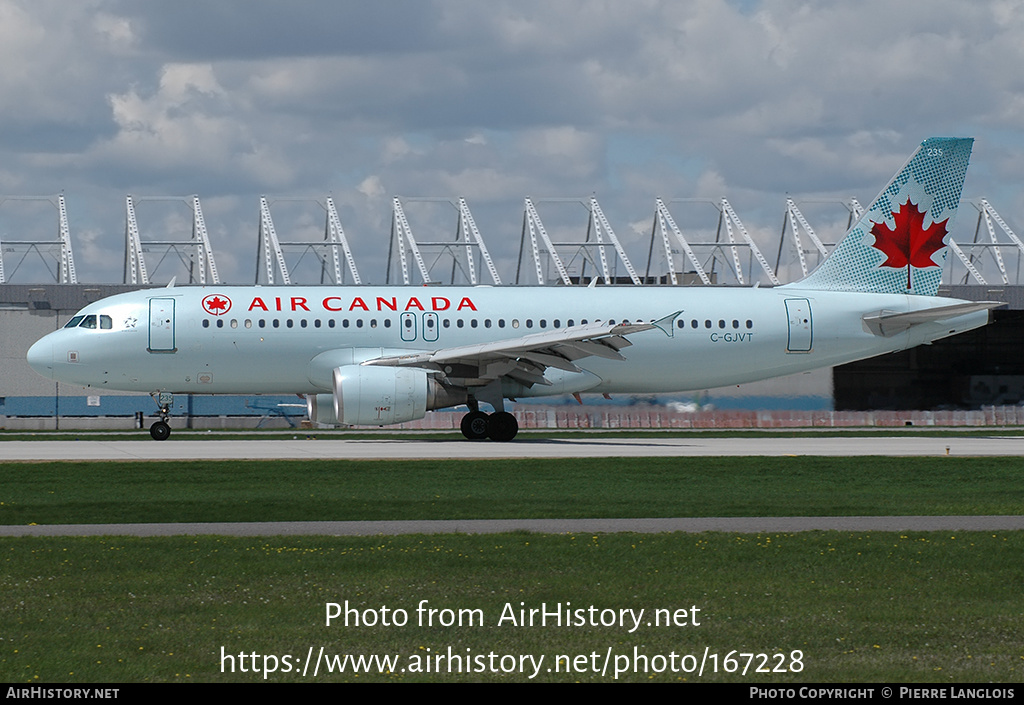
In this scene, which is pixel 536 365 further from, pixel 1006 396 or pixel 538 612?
pixel 1006 396

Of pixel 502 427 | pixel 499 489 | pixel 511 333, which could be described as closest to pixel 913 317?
pixel 511 333

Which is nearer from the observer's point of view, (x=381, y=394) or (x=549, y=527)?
(x=549, y=527)

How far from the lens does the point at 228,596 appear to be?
40.4 feet

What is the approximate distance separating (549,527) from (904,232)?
28.5 m

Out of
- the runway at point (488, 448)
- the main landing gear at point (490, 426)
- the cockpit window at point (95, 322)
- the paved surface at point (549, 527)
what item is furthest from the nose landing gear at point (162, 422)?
the paved surface at point (549, 527)

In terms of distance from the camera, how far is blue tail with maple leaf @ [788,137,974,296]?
42594 millimetres

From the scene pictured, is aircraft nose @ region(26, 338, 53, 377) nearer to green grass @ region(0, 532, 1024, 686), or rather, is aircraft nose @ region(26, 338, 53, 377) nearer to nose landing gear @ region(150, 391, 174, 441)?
nose landing gear @ region(150, 391, 174, 441)

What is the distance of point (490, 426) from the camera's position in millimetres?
38594

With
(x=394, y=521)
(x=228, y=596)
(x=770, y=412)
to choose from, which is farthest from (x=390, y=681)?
(x=770, y=412)

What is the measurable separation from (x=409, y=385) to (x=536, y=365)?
160 inches

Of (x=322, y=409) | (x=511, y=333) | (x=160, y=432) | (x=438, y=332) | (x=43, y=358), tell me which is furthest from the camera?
(x=511, y=333)

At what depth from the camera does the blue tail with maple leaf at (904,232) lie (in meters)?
42.6

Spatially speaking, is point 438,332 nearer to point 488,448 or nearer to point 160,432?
point 488,448

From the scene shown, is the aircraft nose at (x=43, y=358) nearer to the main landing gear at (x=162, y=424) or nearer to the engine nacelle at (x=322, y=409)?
the main landing gear at (x=162, y=424)
